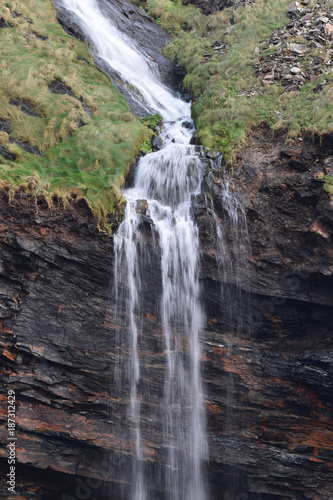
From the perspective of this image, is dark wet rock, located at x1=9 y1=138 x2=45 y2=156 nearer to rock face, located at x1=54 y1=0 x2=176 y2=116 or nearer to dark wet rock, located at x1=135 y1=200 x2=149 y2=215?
dark wet rock, located at x1=135 y1=200 x2=149 y2=215

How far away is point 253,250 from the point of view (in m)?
11.2

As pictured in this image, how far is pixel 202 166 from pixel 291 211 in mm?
3315

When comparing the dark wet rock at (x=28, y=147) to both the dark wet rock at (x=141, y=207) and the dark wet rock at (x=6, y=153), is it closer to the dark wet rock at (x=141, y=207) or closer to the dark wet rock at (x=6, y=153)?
the dark wet rock at (x=6, y=153)

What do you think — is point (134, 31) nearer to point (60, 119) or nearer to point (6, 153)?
point (60, 119)

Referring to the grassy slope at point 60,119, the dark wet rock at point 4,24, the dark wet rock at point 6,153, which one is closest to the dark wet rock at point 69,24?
the grassy slope at point 60,119

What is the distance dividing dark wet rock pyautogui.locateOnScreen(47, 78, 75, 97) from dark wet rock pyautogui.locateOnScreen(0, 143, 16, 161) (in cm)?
480

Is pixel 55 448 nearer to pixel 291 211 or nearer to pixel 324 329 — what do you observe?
pixel 324 329

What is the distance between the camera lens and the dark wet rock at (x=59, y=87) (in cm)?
1511

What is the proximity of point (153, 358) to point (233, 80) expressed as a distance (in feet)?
44.2

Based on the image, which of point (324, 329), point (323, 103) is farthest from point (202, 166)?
point (324, 329)

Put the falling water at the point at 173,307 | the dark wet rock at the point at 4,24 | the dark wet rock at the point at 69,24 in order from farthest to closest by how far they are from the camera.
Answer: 1. the dark wet rock at the point at 69,24
2. the dark wet rock at the point at 4,24
3. the falling water at the point at 173,307

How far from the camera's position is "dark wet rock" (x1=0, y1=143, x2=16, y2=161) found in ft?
37.0

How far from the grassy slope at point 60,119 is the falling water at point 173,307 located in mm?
1039

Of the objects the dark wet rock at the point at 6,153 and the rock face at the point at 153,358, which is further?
the dark wet rock at the point at 6,153
